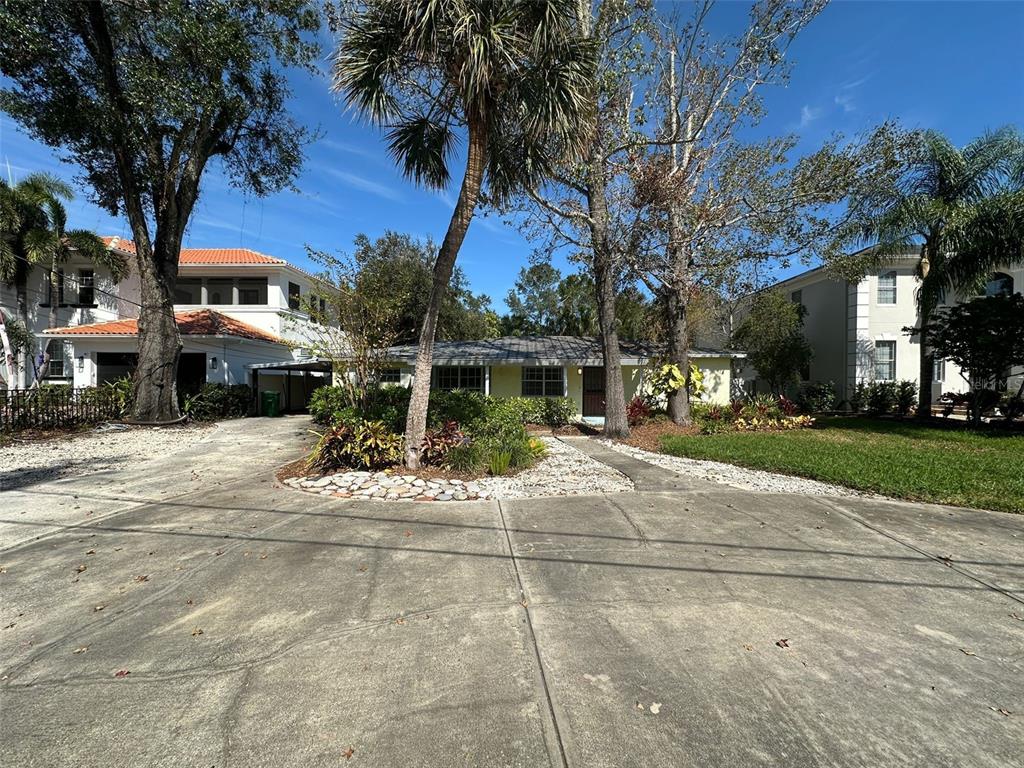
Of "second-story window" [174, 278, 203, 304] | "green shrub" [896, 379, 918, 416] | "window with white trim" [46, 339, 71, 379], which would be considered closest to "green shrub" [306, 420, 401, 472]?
"green shrub" [896, 379, 918, 416]

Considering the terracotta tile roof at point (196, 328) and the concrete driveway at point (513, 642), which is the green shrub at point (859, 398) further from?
the terracotta tile roof at point (196, 328)

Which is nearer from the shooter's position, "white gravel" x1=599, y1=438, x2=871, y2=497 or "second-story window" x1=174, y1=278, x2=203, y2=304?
"white gravel" x1=599, y1=438, x2=871, y2=497

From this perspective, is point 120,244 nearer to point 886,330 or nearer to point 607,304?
point 607,304

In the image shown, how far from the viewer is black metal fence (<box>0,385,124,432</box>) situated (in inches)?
442

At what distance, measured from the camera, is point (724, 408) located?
15.2 meters

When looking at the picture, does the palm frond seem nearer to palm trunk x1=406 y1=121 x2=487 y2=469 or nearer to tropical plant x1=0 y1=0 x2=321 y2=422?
palm trunk x1=406 y1=121 x2=487 y2=469

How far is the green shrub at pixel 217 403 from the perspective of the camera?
1571 centimetres

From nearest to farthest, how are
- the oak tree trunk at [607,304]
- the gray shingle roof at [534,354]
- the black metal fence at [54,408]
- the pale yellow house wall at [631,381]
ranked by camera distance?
the black metal fence at [54,408], the oak tree trunk at [607,304], the gray shingle roof at [534,354], the pale yellow house wall at [631,381]

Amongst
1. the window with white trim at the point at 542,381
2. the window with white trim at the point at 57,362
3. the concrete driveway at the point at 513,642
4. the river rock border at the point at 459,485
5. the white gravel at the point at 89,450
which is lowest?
the concrete driveway at the point at 513,642

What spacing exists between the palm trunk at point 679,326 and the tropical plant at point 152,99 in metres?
12.0

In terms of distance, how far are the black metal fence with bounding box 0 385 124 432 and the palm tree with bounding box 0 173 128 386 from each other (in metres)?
7.12

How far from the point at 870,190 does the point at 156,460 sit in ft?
61.8

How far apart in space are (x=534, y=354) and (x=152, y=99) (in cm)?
1213

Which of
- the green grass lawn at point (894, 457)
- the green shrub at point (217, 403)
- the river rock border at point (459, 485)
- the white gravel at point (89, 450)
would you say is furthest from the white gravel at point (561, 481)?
the green shrub at point (217, 403)
